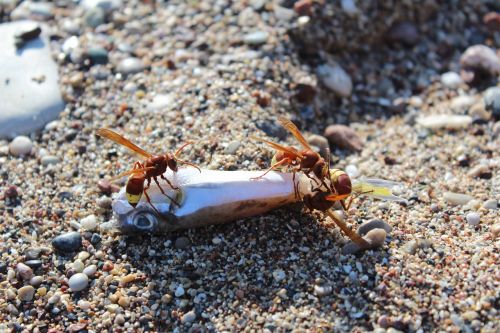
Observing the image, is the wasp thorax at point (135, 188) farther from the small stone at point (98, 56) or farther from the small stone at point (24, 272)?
the small stone at point (98, 56)

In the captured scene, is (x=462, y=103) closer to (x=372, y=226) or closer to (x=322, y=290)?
(x=372, y=226)

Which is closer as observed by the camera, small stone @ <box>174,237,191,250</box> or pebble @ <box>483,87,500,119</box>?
small stone @ <box>174,237,191,250</box>

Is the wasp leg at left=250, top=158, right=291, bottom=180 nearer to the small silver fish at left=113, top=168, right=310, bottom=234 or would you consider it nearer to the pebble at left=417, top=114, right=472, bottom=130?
the small silver fish at left=113, top=168, right=310, bottom=234

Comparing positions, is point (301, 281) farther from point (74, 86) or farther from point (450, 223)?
point (74, 86)

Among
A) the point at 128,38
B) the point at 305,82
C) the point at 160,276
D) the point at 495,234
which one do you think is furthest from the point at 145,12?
the point at 495,234

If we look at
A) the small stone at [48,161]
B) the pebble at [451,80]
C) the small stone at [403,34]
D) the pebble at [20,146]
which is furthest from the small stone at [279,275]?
the small stone at [403,34]

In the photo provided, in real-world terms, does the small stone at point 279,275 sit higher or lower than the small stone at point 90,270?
higher

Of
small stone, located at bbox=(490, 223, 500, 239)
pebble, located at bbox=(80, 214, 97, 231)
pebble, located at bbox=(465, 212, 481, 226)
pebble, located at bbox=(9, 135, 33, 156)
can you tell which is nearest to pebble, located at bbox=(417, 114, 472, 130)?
pebble, located at bbox=(465, 212, 481, 226)

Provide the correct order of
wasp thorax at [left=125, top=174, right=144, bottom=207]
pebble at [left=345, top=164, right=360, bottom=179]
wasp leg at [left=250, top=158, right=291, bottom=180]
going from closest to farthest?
wasp thorax at [left=125, top=174, right=144, bottom=207] < wasp leg at [left=250, top=158, right=291, bottom=180] < pebble at [left=345, top=164, right=360, bottom=179]
